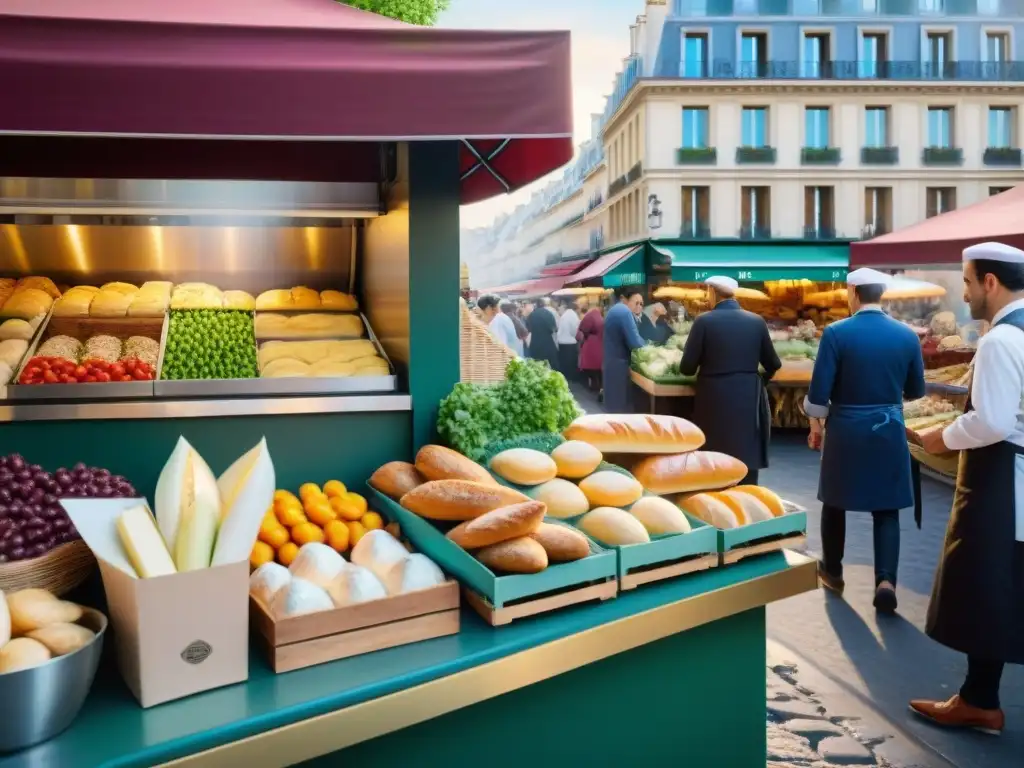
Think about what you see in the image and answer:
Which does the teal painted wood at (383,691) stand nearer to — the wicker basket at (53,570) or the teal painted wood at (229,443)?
the wicker basket at (53,570)

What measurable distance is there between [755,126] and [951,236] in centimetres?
2982

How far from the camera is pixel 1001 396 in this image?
3.39 metres

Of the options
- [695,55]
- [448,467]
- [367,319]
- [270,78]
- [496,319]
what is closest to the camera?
[270,78]

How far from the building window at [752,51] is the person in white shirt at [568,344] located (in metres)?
22.7

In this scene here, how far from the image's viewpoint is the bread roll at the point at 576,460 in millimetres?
2895

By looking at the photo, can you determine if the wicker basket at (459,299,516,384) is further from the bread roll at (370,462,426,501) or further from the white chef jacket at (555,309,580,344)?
the white chef jacket at (555,309,580,344)

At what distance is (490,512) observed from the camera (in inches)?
93.0

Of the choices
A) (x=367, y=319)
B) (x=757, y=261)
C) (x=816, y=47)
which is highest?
(x=816, y=47)

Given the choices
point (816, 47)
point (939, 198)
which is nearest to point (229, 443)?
point (939, 198)

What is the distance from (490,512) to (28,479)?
1.14 m

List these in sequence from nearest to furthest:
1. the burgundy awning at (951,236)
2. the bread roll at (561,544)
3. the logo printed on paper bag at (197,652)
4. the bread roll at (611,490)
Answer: the logo printed on paper bag at (197,652), the bread roll at (561,544), the bread roll at (611,490), the burgundy awning at (951,236)

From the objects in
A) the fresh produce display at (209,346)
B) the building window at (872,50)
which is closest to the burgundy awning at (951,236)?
the fresh produce display at (209,346)

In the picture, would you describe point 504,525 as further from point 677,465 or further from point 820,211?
point 820,211

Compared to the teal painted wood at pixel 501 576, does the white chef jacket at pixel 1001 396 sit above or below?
above
